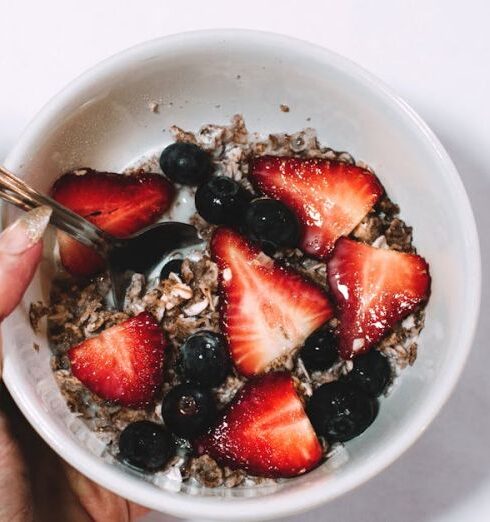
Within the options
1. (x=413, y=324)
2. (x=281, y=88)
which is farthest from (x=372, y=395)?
(x=281, y=88)

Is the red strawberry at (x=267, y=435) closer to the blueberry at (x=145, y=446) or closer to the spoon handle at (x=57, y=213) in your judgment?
the blueberry at (x=145, y=446)

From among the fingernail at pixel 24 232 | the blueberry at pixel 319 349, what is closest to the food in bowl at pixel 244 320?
the blueberry at pixel 319 349

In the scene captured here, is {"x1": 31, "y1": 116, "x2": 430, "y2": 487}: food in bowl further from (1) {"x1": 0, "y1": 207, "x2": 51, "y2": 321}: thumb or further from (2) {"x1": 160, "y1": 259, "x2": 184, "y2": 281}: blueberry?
(1) {"x1": 0, "y1": 207, "x2": 51, "y2": 321}: thumb

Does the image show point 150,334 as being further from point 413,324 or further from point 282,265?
point 413,324

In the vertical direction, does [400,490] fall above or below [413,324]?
below

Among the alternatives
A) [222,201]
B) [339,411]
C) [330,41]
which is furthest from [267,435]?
[330,41]

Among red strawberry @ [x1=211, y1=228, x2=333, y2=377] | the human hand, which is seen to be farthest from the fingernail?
red strawberry @ [x1=211, y1=228, x2=333, y2=377]
